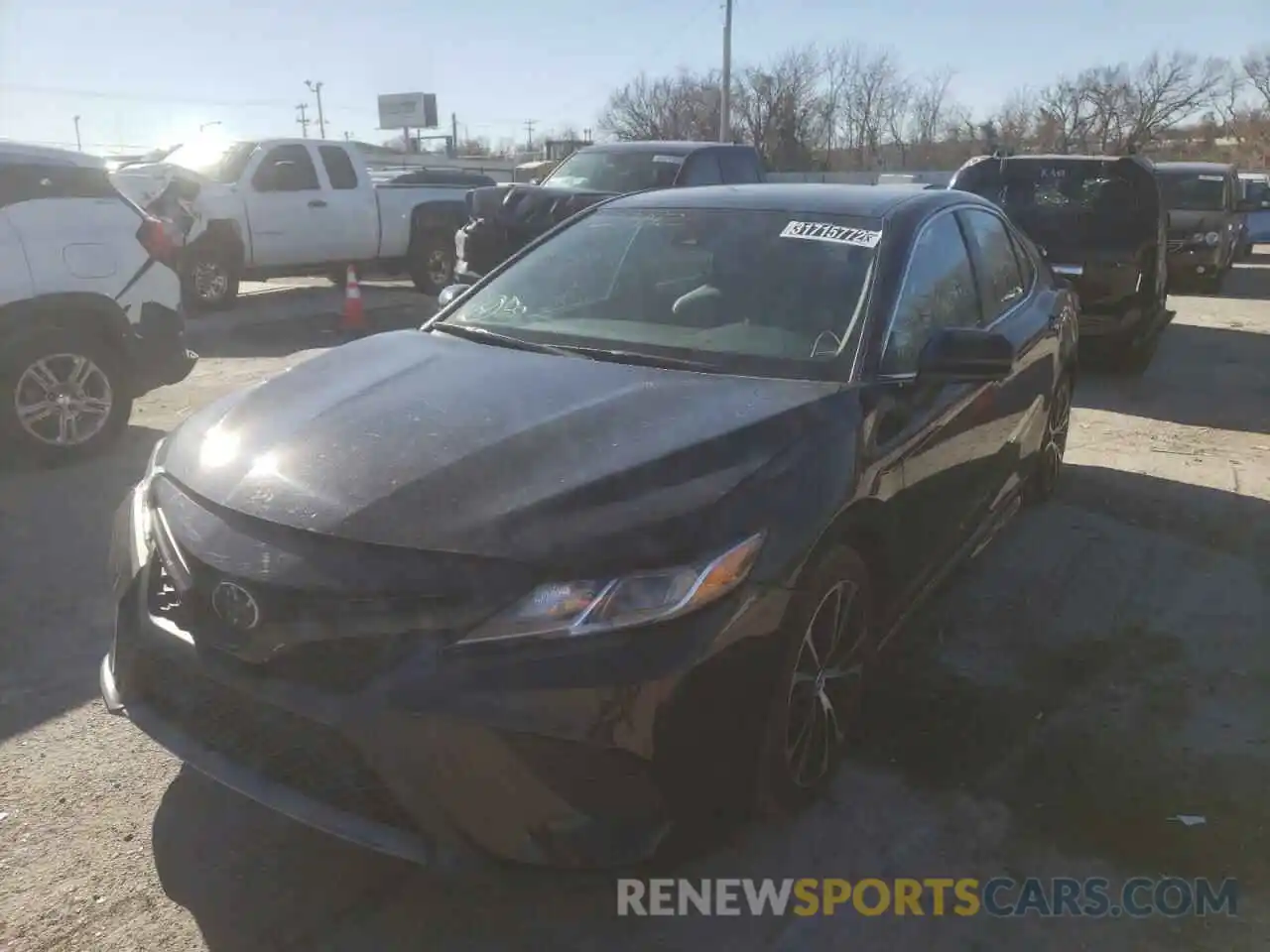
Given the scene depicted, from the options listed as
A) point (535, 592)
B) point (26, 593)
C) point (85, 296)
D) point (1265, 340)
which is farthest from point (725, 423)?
point (1265, 340)

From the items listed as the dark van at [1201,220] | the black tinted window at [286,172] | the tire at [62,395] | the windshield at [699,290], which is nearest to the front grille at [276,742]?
the windshield at [699,290]

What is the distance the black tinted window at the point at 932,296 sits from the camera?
3486mm

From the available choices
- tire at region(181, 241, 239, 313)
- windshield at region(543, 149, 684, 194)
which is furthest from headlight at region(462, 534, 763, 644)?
tire at region(181, 241, 239, 313)

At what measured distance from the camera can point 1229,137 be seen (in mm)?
75250

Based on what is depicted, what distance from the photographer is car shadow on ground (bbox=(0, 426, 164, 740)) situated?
3.61 meters

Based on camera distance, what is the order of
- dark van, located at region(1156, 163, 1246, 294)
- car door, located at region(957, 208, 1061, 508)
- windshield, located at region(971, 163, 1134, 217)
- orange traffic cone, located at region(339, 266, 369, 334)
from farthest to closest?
dark van, located at region(1156, 163, 1246, 294), orange traffic cone, located at region(339, 266, 369, 334), windshield, located at region(971, 163, 1134, 217), car door, located at region(957, 208, 1061, 508)

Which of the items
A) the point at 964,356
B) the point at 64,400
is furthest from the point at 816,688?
the point at 64,400

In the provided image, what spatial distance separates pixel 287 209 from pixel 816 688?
41.6 feet

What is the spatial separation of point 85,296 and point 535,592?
498 cm

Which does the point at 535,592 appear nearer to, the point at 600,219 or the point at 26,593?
the point at 600,219

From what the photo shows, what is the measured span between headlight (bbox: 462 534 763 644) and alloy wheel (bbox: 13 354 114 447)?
192 inches

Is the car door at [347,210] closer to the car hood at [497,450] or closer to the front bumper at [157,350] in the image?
the front bumper at [157,350]

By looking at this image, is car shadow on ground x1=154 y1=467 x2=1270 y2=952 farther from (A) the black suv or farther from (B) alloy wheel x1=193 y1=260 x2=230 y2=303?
(B) alloy wheel x1=193 y1=260 x2=230 y2=303

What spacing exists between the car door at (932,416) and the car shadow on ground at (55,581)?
2.69m
